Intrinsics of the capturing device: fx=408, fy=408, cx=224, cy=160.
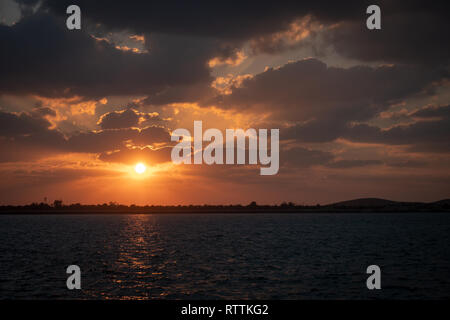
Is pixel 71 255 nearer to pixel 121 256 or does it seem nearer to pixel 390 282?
pixel 121 256

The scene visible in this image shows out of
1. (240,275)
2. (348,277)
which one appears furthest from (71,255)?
(348,277)
